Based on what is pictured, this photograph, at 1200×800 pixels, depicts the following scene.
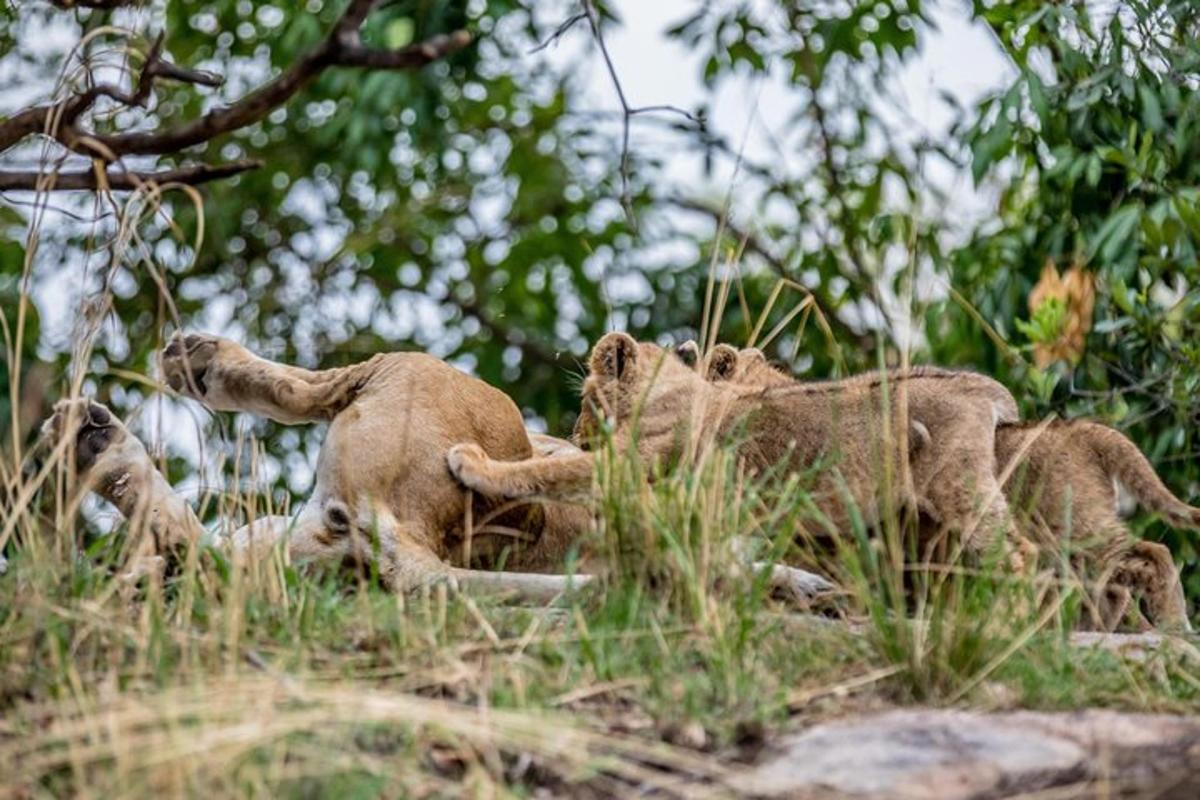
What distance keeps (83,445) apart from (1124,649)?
3.02 m

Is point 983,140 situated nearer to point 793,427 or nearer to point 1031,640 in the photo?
point 793,427

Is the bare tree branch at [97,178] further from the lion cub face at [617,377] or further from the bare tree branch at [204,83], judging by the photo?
the lion cub face at [617,377]

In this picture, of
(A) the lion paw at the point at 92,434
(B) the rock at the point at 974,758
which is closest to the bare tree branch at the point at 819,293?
(A) the lion paw at the point at 92,434

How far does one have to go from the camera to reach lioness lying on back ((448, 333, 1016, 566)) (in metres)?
6.00

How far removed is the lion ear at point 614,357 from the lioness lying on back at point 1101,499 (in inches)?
16.0

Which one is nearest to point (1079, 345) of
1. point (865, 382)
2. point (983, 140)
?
point (983, 140)

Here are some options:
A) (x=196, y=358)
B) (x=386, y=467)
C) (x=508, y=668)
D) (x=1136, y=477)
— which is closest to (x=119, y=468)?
(x=196, y=358)

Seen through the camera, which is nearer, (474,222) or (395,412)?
(395,412)

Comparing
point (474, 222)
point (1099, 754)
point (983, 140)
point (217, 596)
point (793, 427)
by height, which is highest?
point (474, 222)

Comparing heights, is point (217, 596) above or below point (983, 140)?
below

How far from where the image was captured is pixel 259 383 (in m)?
6.57

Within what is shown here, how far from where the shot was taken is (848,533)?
20.4 ft

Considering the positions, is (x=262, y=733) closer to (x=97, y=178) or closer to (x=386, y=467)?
(x=97, y=178)

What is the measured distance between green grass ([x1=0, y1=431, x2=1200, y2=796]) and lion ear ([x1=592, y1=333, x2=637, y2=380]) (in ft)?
4.16
